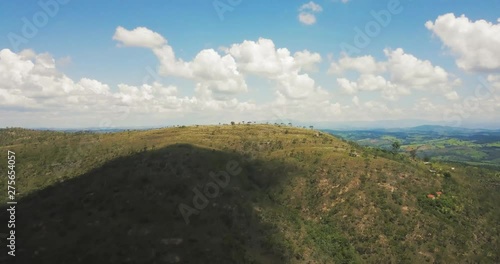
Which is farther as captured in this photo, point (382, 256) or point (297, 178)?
point (297, 178)

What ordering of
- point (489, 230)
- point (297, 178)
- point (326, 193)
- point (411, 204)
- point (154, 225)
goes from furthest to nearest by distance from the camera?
point (297, 178) < point (326, 193) < point (411, 204) < point (489, 230) < point (154, 225)

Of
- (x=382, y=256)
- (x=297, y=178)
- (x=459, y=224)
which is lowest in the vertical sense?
(x=382, y=256)

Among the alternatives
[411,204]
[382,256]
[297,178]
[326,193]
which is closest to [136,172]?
[297,178]

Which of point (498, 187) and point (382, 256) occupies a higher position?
point (498, 187)

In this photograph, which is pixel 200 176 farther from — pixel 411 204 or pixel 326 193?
pixel 411 204

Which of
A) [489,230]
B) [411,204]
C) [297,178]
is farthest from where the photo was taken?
[297,178]

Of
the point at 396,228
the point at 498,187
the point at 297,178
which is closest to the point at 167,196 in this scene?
the point at 297,178
